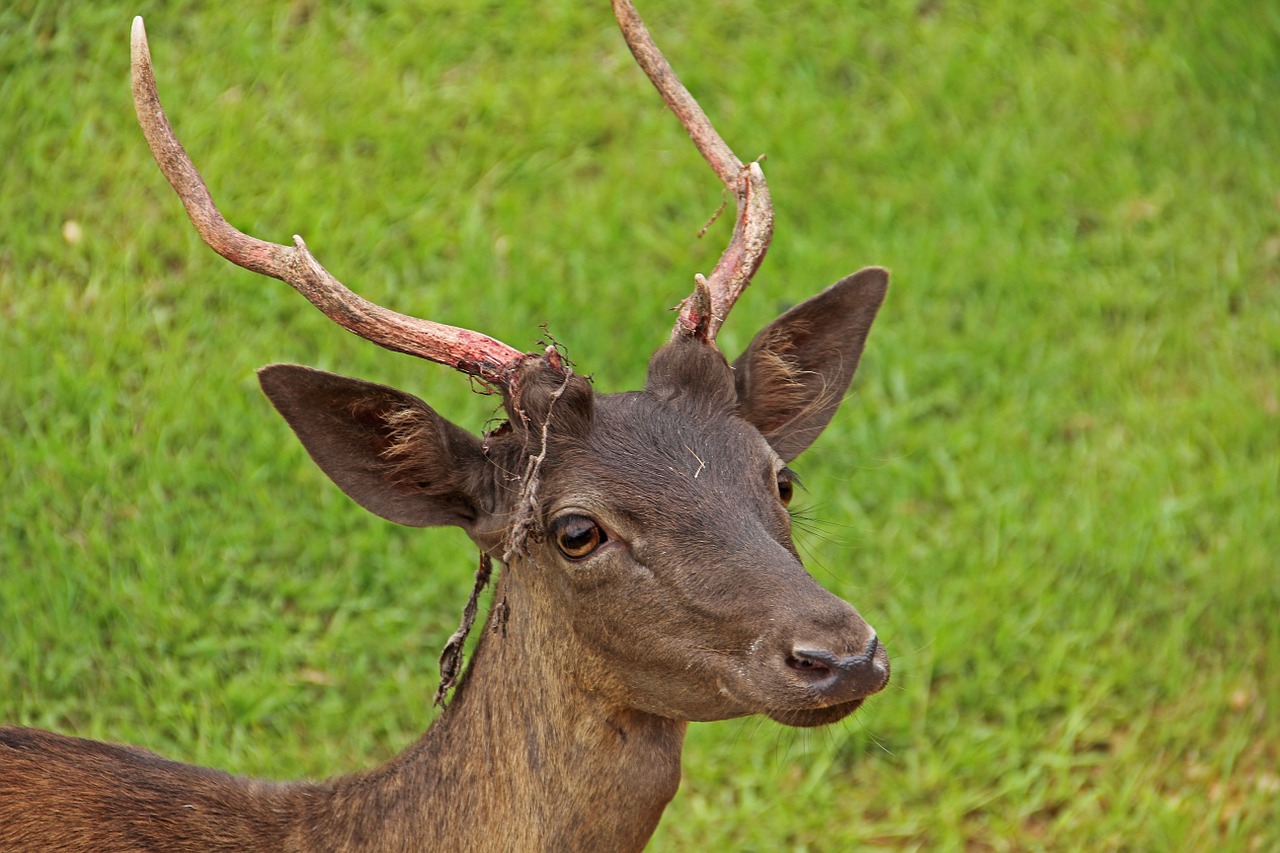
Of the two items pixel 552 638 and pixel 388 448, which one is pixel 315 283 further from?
pixel 552 638

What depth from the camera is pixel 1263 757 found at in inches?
251

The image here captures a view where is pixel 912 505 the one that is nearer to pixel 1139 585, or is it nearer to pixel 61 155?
pixel 1139 585

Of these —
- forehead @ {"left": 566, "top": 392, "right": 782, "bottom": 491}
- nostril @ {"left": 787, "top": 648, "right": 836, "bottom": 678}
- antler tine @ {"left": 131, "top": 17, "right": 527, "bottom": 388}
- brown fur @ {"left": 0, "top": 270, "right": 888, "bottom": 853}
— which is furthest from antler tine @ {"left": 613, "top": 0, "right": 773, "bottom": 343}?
nostril @ {"left": 787, "top": 648, "right": 836, "bottom": 678}

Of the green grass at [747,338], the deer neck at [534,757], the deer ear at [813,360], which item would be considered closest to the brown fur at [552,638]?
the deer neck at [534,757]

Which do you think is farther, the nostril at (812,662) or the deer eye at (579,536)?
the deer eye at (579,536)

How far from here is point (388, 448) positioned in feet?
13.1

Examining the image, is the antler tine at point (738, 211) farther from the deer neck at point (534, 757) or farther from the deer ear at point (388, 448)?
the deer neck at point (534, 757)

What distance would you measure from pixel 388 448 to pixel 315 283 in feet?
1.58

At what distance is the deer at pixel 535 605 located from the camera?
365 centimetres

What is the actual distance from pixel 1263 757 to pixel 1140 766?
545 millimetres

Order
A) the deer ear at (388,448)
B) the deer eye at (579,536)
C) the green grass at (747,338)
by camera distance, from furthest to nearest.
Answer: the green grass at (747,338) → the deer ear at (388,448) → the deer eye at (579,536)

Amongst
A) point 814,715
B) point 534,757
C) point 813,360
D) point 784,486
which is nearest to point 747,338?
point 813,360

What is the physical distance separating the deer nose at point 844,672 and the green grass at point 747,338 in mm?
2579

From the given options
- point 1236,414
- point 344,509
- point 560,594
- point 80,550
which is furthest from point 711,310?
point 1236,414
